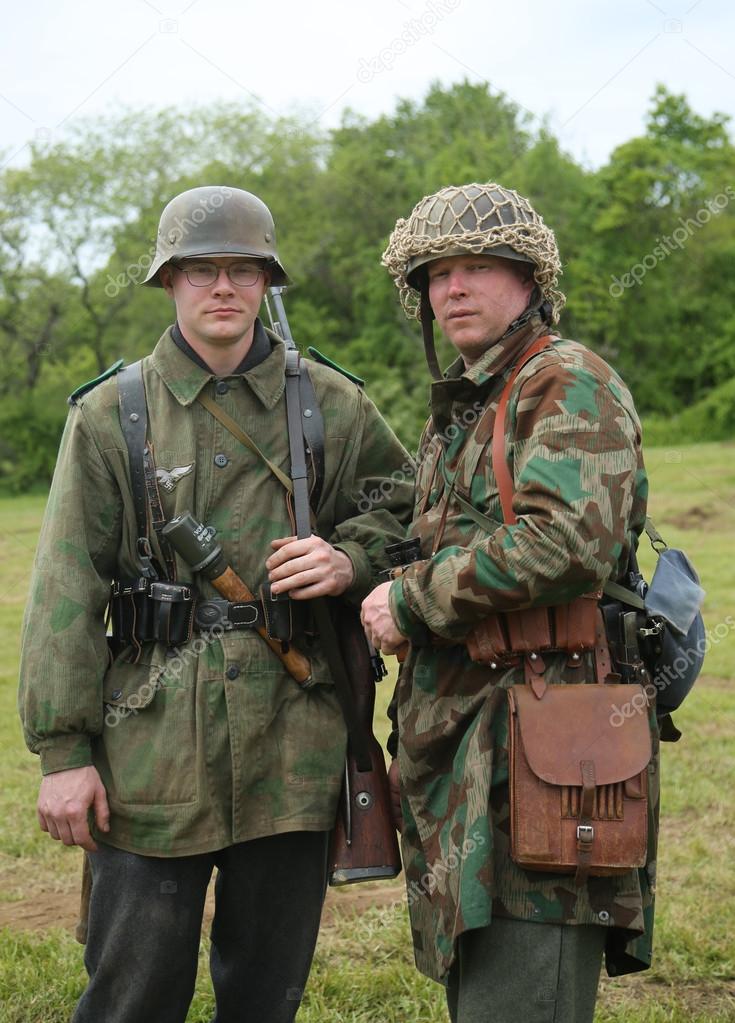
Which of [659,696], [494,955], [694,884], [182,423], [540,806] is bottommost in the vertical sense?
[694,884]

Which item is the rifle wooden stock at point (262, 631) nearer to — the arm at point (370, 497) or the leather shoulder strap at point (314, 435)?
the arm at point (370, 497)

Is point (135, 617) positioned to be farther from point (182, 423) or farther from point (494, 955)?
point (494, 955)

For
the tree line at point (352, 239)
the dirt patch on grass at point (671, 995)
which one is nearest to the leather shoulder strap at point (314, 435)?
the dirt patch on grass at point (671, 995)

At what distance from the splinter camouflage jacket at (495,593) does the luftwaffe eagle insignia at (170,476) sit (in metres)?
0.68

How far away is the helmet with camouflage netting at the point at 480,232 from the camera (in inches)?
123

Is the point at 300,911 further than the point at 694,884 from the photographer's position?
No

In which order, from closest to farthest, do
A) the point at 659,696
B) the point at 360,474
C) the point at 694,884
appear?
the point at 659,696 → the point at 360,474 → the point at 694,884

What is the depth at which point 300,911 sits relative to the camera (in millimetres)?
3549

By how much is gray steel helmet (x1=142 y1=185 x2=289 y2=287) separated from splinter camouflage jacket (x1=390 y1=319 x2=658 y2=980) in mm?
733

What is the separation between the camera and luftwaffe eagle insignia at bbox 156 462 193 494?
340 centimetres

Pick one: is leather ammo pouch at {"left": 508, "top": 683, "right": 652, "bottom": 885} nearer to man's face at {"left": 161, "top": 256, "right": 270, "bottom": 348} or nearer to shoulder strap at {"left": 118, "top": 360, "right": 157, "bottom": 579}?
shoulder strap at {"left": 118, "top": 360, "right": 157, "bottom": 579}

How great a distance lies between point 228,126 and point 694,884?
40.4 metres

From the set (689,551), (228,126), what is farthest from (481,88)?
(689,551)

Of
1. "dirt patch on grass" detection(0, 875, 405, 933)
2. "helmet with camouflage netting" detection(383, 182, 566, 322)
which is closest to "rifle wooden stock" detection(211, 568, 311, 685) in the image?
"helmet with camouflage netting" detection(383, 182, 566, 322)
